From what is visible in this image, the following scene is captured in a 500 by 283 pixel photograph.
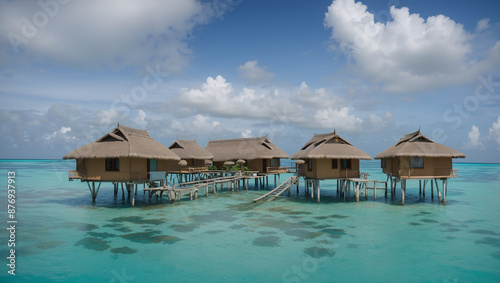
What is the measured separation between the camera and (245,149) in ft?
128

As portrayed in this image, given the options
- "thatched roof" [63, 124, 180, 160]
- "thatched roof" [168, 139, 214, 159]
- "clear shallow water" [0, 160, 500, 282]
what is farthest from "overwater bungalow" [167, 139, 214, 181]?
"clear shallow water" [0, 160, 500, 282]

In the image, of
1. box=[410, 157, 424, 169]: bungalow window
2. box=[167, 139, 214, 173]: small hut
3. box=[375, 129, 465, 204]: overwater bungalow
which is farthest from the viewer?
box=[167, 139, 214, 173]: small hut

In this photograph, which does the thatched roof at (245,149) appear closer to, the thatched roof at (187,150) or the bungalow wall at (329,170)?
the thatched roof at (187,150)

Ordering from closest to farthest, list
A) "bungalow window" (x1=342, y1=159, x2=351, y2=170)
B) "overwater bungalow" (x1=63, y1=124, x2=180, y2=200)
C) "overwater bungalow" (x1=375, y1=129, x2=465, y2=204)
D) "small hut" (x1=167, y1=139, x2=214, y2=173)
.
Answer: "overwater bungalow" (x1=63, y1=124, x2=180, y2=200), "overwater bungalow" (x1=375, y1=129, x2=465, y2=204), "bungalow window" (x1=342, y1=159, x2=351, y2=170), "small hut" (x1=167, y1=139, x2=214, y2=173)

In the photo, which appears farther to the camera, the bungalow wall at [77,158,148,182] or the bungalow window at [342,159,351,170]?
the bungalow window at [342,159,351,170]

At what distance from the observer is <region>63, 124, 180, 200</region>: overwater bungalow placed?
2325 centimetres

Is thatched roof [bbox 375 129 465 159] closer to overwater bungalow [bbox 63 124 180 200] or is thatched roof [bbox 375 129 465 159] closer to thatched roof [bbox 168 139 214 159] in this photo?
overwater bungalow [bbox 63 124 180 200]

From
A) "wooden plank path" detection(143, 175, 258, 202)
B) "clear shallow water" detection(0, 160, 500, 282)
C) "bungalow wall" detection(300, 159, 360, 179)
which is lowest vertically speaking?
"clear shallow water" detection(0, 160, 500, 282)

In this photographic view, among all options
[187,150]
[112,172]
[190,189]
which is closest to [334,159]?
[190,189]

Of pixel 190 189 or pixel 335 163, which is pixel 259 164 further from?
pixel 335 163

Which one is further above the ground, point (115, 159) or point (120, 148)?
point (120, 148)

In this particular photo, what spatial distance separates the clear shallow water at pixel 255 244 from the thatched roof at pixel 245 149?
43.9 feet

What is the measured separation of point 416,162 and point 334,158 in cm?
631

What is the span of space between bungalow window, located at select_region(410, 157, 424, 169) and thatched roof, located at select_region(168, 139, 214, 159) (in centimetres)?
2150
